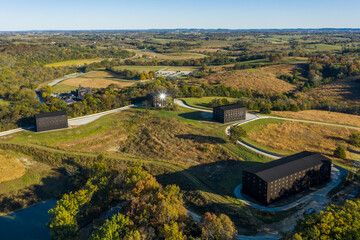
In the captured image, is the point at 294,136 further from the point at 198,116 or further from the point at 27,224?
the point at 27,224

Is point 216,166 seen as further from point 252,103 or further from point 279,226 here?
point 252,103

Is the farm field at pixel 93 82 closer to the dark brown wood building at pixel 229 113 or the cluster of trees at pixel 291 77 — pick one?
the dark brown wood building at pixel 229 113

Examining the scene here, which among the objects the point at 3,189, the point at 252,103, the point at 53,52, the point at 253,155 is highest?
the point at 53,52

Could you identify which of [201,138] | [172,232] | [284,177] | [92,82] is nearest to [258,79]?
[201,138]

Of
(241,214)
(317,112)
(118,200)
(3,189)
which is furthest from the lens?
(317,112)

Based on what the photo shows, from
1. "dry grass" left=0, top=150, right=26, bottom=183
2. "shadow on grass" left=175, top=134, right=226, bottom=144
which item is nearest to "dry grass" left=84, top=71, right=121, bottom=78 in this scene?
"shadow on grass" left=175, top=134, right=226, bottom=144

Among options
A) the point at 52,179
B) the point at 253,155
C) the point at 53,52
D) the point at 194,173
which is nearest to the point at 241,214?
the point at 194,173
